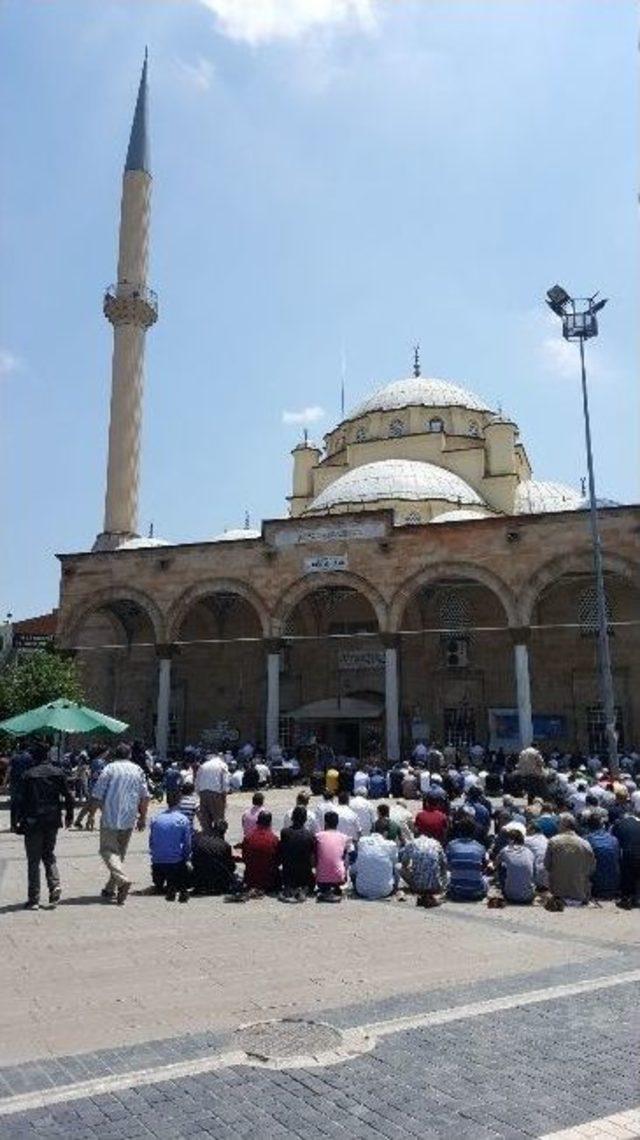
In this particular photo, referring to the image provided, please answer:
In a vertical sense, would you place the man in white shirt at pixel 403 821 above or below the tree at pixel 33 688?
below

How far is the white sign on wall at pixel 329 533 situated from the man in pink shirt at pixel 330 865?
1706 cm

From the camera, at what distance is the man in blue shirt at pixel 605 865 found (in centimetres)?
926

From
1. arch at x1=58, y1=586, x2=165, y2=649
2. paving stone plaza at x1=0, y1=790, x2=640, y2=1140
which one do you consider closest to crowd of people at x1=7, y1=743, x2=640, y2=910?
paving stone plaza at x1=0, y1=790, x2=640, y2=1140

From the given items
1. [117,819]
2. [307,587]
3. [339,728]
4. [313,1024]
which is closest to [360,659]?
[339,728]

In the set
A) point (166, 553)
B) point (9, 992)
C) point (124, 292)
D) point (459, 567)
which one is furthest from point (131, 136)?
point (9, 992)

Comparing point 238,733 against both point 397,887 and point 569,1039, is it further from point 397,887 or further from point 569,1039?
point 569,1039

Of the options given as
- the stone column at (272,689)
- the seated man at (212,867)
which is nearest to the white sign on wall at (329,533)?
the stone column at (272,689)

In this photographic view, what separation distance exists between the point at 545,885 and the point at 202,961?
171 inches

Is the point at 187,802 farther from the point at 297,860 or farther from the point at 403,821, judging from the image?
the point at 403,821

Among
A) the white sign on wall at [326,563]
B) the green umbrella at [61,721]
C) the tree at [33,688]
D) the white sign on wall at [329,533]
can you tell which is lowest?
the green umbrella at [61,721]

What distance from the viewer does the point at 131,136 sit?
1329 inches

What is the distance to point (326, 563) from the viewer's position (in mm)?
26016

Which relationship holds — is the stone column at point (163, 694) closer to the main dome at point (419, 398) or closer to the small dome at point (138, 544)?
the small dome at point (138, 544)

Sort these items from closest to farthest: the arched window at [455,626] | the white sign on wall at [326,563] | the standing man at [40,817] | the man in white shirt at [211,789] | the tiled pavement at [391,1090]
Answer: the tiled pavement at [391,1090]
the standing man at [40,817]
the man in white shirt at [211,789]
the white sign on wall at [326,563]
the arched window at [455,626]
